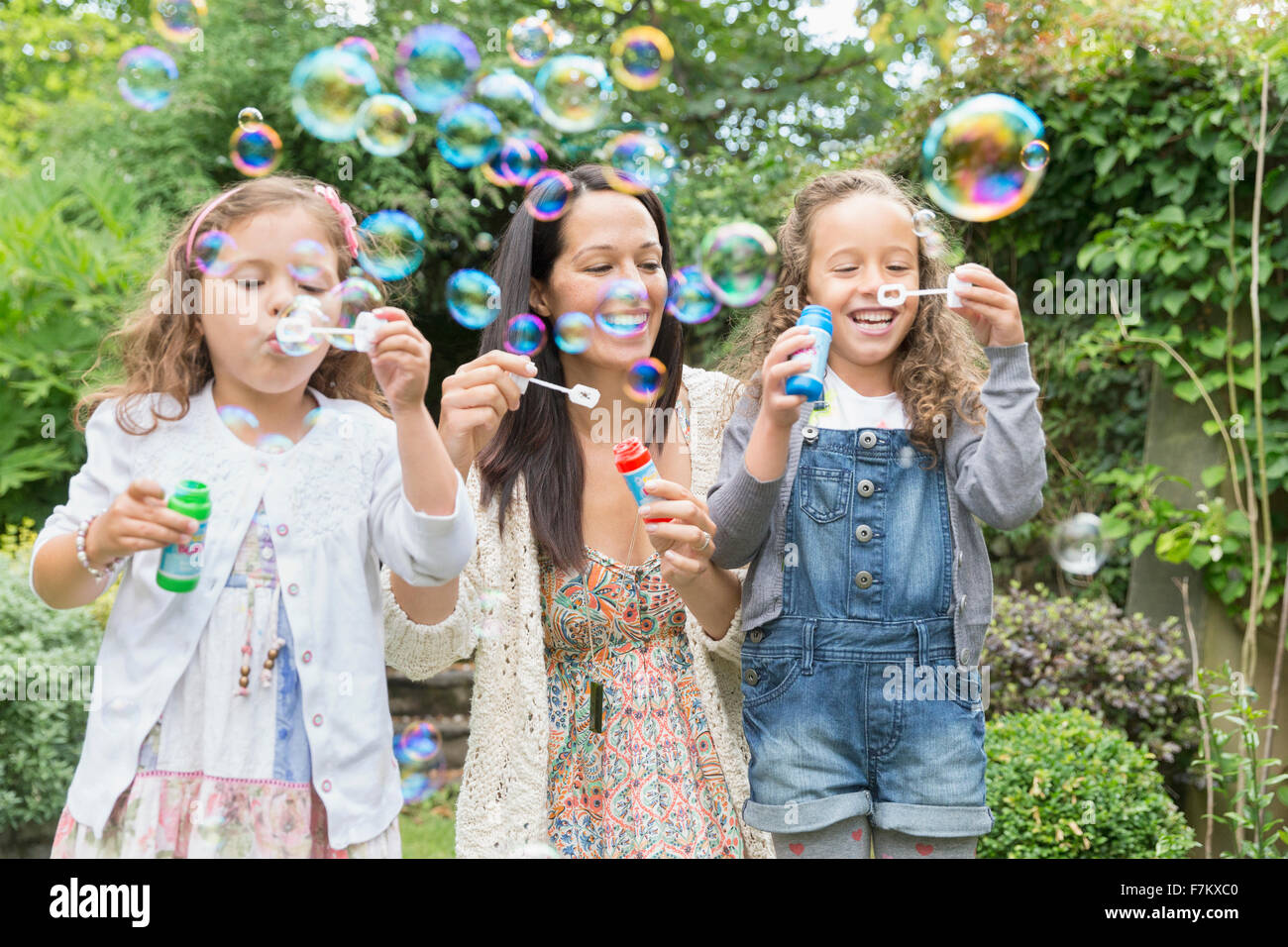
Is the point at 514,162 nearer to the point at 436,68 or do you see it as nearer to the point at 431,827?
the point at 436,68

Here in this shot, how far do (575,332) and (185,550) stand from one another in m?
0.91

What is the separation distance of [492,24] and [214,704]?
15.0 feet

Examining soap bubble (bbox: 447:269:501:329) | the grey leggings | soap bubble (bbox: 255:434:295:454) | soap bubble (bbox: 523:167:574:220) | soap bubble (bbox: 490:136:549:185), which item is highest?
soap bubble (bbox: 490:136:549:185)

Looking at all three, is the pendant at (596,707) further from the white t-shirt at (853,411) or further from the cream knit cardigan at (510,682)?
the white t-shirt at (853,411)

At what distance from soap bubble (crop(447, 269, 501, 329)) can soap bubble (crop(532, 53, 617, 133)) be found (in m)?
0.59

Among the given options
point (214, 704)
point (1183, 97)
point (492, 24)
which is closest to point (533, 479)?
point (214, 704)

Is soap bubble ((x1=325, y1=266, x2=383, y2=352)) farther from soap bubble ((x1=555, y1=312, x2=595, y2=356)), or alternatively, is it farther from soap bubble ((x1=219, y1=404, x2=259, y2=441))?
soap bubble ((x1=555, y1=312, x2=595, y2=356))

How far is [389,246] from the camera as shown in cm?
225

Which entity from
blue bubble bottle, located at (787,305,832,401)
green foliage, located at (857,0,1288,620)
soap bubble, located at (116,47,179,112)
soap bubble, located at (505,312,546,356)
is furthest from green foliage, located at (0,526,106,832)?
green foliage, located at (857,0,1288,620)

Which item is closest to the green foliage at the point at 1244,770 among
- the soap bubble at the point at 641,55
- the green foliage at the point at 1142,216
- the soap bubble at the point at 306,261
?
the green foliage at the point at 1142,216

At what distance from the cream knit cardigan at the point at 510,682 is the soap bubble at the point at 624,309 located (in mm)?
365

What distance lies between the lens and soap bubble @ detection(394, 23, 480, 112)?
278cm

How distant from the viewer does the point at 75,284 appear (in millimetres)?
4645

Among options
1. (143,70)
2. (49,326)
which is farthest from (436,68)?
(49,326)
